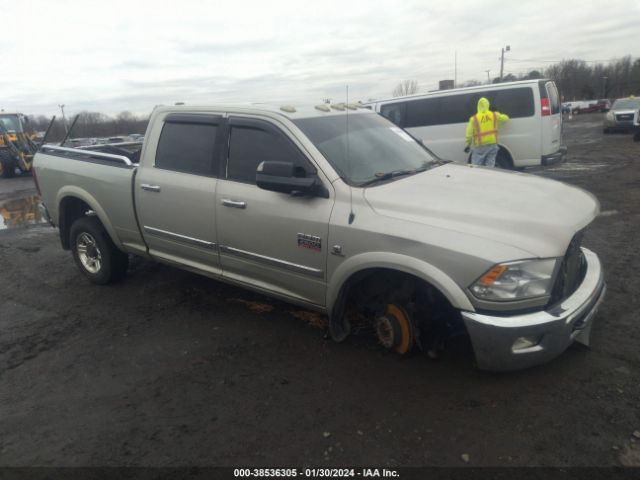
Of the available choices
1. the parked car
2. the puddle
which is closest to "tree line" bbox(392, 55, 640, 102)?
the parked car

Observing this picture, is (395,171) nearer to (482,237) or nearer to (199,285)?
(482,237)

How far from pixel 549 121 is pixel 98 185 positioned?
8.45 meters

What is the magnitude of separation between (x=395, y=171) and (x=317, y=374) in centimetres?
169

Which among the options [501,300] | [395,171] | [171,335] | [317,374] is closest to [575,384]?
[501,300]

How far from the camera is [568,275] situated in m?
2.93

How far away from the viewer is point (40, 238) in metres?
7.70

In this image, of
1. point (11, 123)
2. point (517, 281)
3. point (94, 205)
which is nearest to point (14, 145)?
point (11, 123)

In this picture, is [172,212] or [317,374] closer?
[317,374]

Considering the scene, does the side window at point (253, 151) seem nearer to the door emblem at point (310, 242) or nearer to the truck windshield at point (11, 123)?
the door emblem at point (310, 242)

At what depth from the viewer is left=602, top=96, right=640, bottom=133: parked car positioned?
21.4 m

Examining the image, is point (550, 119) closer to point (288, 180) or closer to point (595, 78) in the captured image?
point (288, 180)

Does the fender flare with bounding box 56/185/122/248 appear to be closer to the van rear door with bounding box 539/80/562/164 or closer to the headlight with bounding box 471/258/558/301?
the headlight with bounding box 471/258/558/301

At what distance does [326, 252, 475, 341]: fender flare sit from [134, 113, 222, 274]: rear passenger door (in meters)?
1.24

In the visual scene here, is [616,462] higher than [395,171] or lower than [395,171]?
lower
